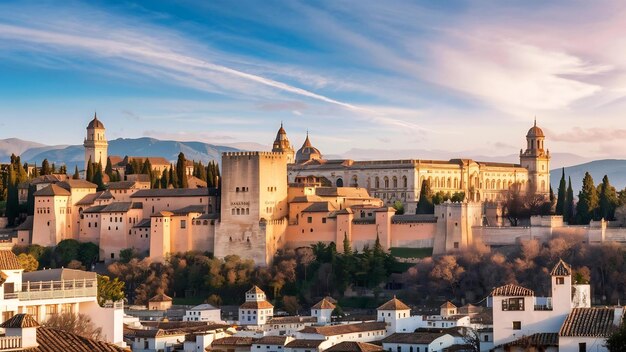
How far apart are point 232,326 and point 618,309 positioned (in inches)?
977

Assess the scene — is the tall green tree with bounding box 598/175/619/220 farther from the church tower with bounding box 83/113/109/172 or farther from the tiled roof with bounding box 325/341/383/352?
the church tower with bounding box 83/113/109/172

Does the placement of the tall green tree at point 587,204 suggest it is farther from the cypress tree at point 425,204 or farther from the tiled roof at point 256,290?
the tiled roof at point 256,290

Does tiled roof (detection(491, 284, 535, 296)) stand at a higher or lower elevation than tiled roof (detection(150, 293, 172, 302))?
higher

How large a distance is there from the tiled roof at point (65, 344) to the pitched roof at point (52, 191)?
51970 millimetres

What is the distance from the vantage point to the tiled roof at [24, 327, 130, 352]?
16594 millimetres

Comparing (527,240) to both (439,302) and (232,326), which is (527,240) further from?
(232,326)

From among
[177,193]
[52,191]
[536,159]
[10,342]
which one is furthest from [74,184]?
[10,342]

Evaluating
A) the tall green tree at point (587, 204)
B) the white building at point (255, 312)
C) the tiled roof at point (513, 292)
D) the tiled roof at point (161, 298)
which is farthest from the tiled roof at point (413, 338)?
the tall green tree at point (587, 204)

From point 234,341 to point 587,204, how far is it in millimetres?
25451

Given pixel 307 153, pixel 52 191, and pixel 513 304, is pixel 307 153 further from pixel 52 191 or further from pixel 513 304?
pixel 513 304

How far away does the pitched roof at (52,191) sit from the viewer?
68375 millimetres

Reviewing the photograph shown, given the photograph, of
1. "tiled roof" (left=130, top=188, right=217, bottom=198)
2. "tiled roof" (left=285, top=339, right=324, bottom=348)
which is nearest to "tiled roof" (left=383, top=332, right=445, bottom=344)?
"tiled roof" (left=285, top=339, right=324, bottom=348)

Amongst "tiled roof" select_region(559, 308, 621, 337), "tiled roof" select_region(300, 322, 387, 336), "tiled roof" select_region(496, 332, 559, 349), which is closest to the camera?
"tiled roof" select_region(559, 308, 621, 337)

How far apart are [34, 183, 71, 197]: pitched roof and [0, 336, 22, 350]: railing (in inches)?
2081
